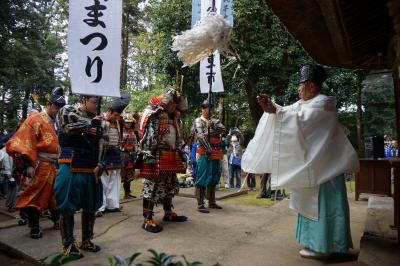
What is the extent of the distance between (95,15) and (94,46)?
15.7 inches

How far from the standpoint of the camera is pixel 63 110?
4.13 metres

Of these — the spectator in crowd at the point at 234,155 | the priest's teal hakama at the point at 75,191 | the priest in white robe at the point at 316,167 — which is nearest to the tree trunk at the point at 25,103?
the spectator in crowd at the point at 234,155

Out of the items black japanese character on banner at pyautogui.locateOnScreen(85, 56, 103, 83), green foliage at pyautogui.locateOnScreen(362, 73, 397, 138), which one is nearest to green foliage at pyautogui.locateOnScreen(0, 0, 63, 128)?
black japanese character on banner at pyautogui.locateOnScreen(85, 56, 103, 83)

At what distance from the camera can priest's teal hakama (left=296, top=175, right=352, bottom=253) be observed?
3.81m

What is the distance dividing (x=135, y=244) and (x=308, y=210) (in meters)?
2.22

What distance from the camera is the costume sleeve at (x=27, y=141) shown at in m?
5.04

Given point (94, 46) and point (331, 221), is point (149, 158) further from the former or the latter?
point (331, 221)

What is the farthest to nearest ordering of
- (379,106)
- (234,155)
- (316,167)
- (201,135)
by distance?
(234,155)
(379,106)
(201,135)
(316,167)

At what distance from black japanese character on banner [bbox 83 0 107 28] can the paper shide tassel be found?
3.23 feet

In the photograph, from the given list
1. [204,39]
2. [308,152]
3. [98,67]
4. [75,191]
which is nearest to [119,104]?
[98,67]

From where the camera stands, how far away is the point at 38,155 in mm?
5289

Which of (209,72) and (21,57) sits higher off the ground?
(21,57)

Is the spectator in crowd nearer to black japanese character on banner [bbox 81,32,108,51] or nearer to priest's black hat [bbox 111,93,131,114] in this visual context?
priest's black hat [bbox 111,93,131,114]

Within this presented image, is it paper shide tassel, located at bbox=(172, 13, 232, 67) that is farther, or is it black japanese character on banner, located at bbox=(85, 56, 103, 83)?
black japanese character on banner, located at bbox=(85, 56, 103, 83)
